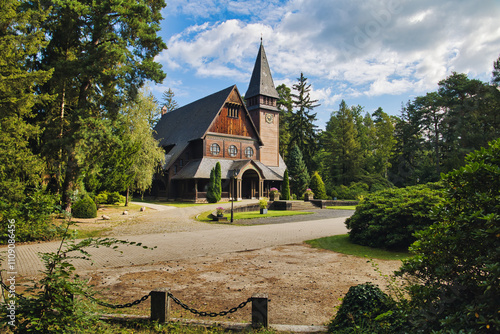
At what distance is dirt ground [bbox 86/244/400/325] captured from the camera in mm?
5379

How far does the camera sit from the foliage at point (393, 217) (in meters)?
9.95

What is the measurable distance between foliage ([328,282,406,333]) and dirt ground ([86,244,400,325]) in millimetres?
664

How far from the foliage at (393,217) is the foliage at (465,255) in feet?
22.3

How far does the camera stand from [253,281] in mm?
6996

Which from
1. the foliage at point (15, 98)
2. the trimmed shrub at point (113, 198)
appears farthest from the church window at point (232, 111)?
the foliage at point (15, 98)

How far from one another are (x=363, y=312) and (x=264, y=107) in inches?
1594

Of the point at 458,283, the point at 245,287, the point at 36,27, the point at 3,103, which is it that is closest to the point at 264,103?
the point at 36,27

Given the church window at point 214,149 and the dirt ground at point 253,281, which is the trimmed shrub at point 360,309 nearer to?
the dirt ground at point 253,281

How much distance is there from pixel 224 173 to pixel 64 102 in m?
18.6

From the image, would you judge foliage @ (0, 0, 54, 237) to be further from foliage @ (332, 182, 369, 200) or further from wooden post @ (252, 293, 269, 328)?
foliage @ (332, 182, 369, 200)

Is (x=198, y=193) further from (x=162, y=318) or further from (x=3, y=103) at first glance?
(x=162, y=318)

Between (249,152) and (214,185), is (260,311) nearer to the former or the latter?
(214,185)

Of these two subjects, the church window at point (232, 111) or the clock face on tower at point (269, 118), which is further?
the clock face on tower at point (269, 118)

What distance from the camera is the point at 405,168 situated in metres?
53.1
